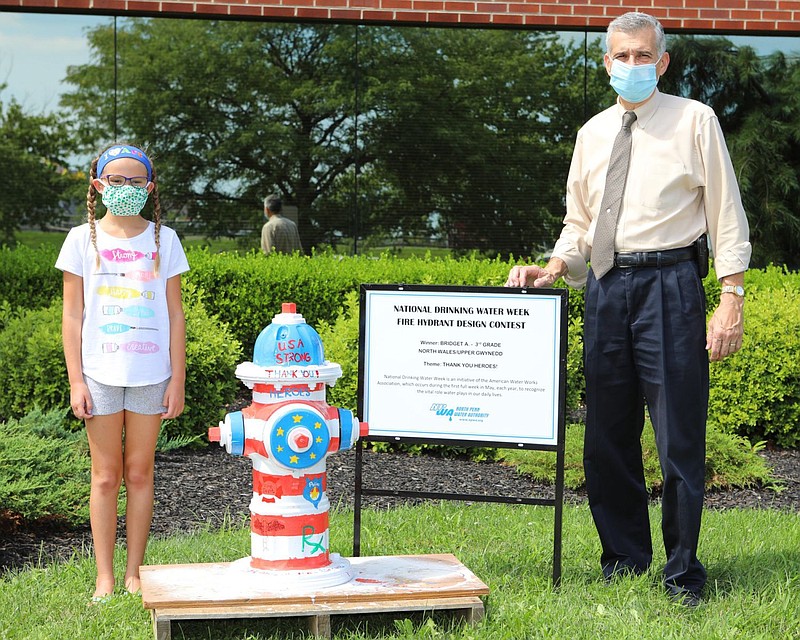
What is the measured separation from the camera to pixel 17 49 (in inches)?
405

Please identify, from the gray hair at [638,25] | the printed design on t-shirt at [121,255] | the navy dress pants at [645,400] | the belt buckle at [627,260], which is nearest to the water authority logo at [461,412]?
the navy dress pants at [645,400]

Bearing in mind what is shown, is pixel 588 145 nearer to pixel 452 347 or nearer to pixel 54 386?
pixel 452 347

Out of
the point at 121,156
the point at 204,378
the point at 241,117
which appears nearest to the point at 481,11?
the point at 241,117

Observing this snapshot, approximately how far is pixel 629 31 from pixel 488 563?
2317 millimetres

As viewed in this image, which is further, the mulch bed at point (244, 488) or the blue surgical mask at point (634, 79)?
the mulch bed at point (244, 488)

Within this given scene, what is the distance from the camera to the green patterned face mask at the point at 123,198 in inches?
167

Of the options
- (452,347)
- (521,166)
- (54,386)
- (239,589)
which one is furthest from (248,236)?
(239,589)

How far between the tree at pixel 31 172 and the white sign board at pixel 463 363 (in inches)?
265

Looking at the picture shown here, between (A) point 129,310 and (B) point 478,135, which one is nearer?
(A) point 129,310

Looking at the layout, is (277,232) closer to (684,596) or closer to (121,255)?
(121,255)

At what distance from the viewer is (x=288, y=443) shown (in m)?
3.88

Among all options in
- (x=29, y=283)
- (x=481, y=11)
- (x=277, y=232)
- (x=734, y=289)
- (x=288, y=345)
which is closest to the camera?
(x=288, y=345)

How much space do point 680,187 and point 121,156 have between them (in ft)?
7.32

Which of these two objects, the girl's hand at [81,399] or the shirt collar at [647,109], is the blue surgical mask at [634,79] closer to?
the shirt collar at [647,109]
